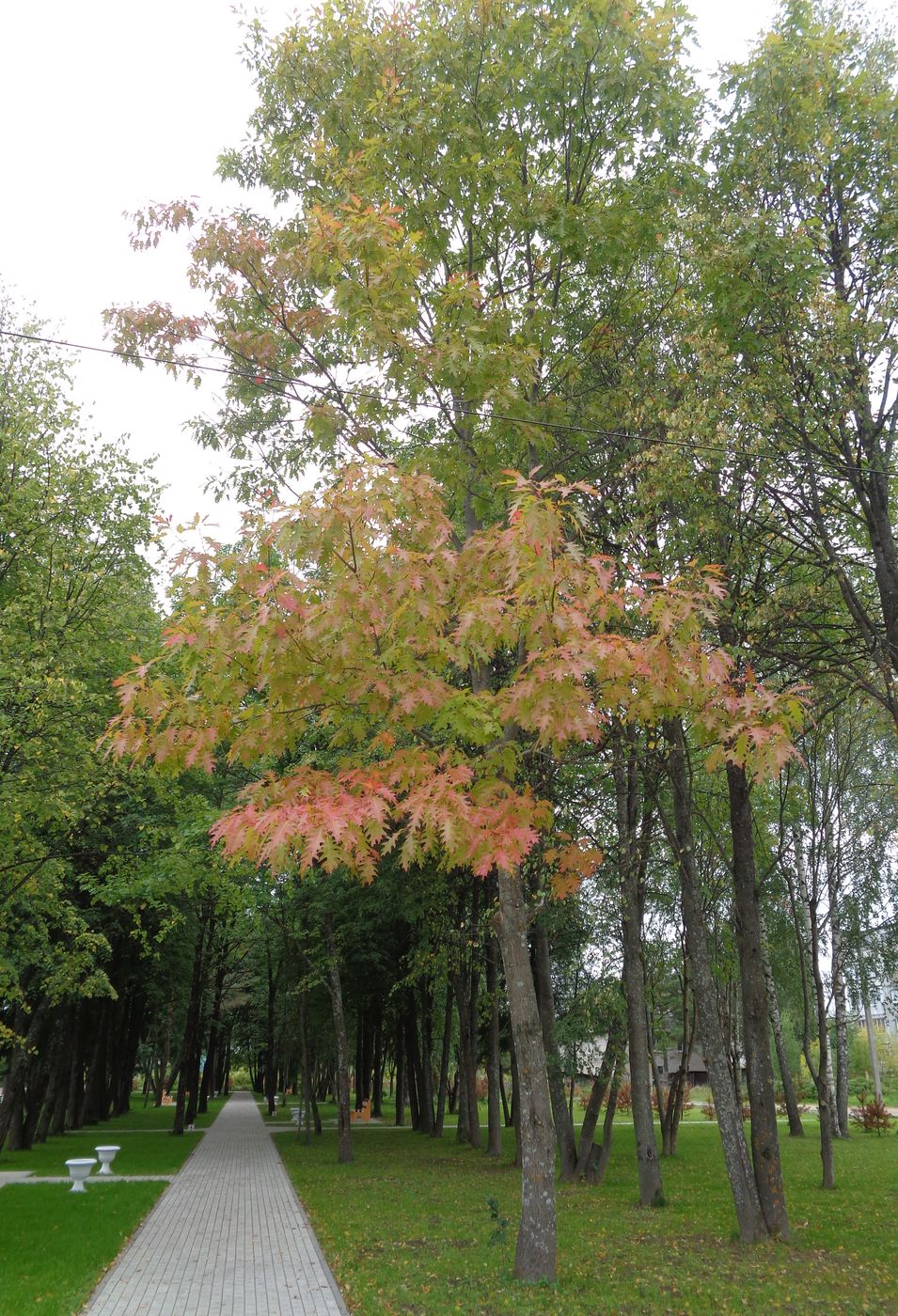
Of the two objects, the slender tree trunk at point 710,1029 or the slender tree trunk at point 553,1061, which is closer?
the slender tree trunk at point 710,1029

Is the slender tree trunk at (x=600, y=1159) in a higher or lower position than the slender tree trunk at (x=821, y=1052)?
lower

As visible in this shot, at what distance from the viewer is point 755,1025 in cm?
1013

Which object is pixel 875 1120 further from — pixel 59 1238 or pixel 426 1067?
pixel 59 1238

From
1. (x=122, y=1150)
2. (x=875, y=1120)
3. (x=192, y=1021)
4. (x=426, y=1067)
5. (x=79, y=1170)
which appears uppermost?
(x=192, y=1021)

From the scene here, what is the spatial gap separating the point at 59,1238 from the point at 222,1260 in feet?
7.24

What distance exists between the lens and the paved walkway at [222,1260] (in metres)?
7.06

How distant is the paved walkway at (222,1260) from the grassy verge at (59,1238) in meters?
0.21

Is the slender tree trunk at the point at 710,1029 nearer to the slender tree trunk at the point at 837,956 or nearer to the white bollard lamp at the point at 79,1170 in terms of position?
the slender tree trunk at the point at 837,956

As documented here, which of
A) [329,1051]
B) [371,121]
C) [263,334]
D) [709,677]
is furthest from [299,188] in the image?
[329,1051]

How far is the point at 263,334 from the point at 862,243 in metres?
5.87

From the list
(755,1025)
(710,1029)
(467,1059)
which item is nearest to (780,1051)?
(467,1059)

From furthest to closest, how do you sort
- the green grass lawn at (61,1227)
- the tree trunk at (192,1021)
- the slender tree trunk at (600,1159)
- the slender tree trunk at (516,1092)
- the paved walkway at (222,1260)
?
the tree trunk at (192,1021)
the slender tree trunk at (600,1159)
the slender tree trunk at (516,1092)
the green grass lawn at (61,1227)
the paved walkway at (222,1260)

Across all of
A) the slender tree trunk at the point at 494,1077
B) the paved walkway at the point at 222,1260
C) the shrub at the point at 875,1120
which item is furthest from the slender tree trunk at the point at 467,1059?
the shrub at the point at 875,1120

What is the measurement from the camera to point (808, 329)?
8344 mm
